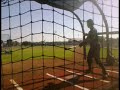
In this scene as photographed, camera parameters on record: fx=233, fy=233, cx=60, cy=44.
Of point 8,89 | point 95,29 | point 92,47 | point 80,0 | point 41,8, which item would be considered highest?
point 80,0

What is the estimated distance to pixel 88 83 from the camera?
4.63 m

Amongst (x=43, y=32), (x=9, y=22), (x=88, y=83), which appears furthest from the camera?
(x=88, y=83)

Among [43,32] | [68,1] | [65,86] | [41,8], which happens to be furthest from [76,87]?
[68,1]

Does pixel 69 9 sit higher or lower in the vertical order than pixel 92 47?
higher

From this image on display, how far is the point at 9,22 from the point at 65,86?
1676 mm

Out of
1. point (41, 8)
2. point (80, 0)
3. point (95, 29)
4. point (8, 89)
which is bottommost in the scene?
point (8, 89)

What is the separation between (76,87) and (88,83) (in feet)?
1.27

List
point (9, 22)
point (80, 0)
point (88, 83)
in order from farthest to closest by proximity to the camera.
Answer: point (80, 0)
point (88, 83)
point (9, 22)

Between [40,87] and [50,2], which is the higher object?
[50,2]

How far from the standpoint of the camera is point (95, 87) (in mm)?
4309

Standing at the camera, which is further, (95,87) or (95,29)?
(95,29)

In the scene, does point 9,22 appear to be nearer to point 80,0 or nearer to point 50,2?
point 50,2

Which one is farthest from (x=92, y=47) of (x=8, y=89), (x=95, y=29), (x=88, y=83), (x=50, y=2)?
(x=8, y=89)

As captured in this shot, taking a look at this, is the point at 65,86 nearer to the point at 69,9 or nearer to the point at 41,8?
the point at 41,8
